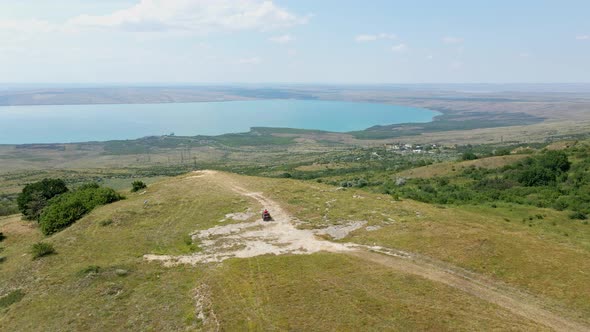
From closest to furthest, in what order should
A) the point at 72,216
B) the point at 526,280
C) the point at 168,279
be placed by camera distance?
1. the point at 526,280
2. the point at 168,279
3. the point at 72,216

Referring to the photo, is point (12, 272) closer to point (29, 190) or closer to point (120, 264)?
point (120, 264)

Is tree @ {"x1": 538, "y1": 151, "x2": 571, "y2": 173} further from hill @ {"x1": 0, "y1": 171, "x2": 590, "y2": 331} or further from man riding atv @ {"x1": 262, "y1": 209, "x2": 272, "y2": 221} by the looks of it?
man riding atv @ {"x1": 262, "y1": 209, "x2": 272, "y2": 221}

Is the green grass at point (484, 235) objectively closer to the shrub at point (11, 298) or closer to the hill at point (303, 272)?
the hill at point (303, 272)

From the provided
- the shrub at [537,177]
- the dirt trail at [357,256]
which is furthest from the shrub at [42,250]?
the shrub at [537,177]

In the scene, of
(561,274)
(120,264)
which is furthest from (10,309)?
(561,274)

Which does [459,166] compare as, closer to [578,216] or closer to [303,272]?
[578,216]

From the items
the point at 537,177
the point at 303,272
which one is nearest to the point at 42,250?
the point at 303,272
